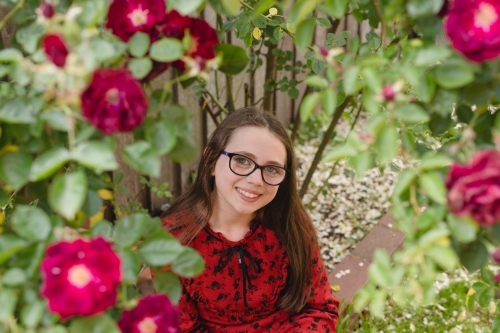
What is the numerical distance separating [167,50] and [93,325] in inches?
12.5

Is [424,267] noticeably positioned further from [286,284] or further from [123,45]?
[286,284]

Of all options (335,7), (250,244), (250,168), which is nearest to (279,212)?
(250,244)

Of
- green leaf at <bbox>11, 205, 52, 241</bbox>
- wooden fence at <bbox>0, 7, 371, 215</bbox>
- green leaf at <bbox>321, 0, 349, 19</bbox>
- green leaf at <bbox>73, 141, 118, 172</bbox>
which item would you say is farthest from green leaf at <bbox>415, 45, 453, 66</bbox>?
wooden fence at <bbox>0, 7, 371, 215</bbox>

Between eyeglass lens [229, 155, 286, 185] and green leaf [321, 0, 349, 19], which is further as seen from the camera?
eyeglass lens [229, 155, 286, 185]

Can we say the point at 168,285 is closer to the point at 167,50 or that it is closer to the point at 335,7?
the point at 167,50

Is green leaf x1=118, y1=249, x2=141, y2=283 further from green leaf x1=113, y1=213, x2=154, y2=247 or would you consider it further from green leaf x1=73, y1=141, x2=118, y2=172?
green leaf x1=73, y1=141, x2=118, y2=172

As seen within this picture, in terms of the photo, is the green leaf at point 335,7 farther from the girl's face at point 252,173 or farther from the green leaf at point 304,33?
the girl's face at point 252,173

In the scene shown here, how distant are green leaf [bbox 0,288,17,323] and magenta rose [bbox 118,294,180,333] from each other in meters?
0.13

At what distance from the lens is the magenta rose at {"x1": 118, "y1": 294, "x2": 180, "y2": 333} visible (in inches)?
24.8

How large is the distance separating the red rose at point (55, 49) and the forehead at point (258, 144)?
0.92 meters

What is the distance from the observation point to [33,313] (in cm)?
56

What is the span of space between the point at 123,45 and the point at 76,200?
19cm

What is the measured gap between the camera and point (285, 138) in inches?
62.2

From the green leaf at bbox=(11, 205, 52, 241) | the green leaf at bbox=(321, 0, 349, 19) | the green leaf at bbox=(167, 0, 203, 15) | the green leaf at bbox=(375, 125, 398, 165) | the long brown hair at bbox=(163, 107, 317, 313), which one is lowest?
the long brown hair at bbox=(163, 107, 317, 313)
